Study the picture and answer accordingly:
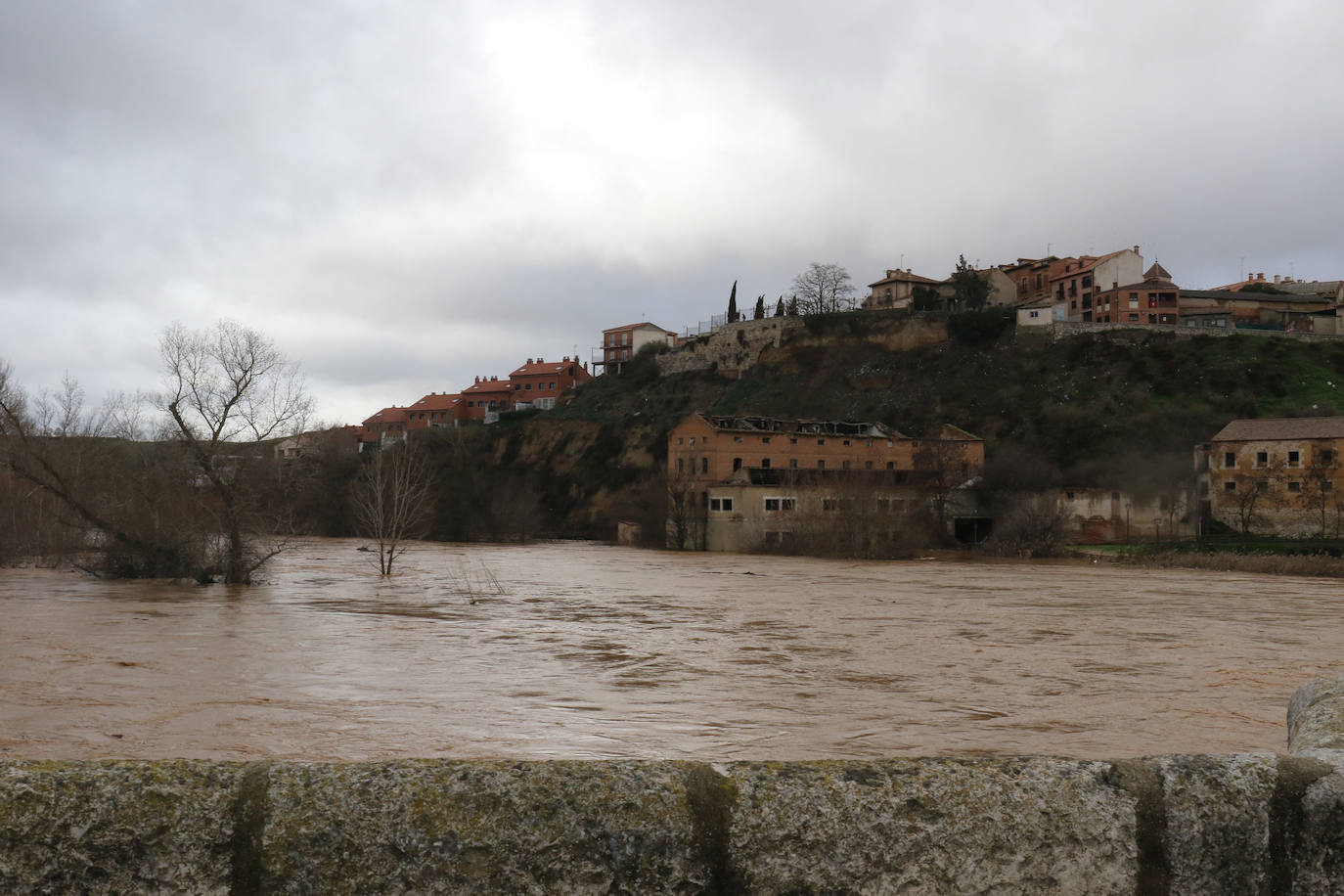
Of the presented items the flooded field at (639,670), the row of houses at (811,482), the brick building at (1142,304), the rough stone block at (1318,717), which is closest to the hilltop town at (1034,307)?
the brick building at (1142,304)

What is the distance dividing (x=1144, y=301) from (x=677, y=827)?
363ft

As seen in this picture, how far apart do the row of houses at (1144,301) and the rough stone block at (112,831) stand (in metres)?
105

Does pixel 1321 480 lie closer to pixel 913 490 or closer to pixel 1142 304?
pixel 913 490

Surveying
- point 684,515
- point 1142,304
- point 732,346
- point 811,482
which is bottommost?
point 684,515

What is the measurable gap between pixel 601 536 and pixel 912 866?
93571 mm

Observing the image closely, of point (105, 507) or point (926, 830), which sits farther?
point (105, 507)

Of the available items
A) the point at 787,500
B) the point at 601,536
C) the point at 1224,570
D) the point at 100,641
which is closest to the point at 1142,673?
the point at 100,641

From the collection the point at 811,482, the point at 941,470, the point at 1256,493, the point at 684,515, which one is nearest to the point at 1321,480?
the point at 1256,493

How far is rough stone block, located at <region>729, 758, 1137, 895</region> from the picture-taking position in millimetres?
2545

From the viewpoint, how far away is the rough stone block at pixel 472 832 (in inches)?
96.3

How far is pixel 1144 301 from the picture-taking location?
102 meters

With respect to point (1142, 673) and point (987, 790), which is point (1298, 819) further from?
point (1142, 673)

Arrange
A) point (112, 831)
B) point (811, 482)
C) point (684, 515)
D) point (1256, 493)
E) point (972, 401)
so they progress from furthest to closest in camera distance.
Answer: point (972, 401), point (684, 515), point (811, 482), point (1256, 493), point (112, 831)

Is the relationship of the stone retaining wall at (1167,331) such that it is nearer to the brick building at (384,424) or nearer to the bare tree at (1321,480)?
the bare tree at (1321,480)
